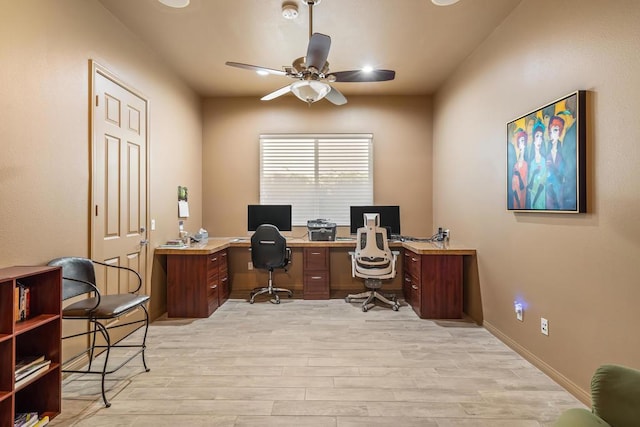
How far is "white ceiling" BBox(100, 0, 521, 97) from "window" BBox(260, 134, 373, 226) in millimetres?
1095

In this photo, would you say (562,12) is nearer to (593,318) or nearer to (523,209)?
(523,209)

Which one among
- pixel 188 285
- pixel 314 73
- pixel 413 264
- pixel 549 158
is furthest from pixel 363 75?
pixel 188 285

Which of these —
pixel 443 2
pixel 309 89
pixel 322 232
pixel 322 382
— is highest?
pixel 443 2

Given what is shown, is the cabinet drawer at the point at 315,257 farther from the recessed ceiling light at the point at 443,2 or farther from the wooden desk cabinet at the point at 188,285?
the recessed ceiling light at the point at 443,2

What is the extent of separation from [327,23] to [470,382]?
319 centimetres

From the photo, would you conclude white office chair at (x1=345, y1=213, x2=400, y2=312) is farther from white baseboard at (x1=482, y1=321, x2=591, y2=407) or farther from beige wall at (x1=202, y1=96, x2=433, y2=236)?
white baseboard at (x1=482, y1=321, x2=591, y2=407)

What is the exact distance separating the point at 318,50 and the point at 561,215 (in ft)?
6.95

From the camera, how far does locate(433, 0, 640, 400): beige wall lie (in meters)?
1.83

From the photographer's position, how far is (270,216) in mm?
4789

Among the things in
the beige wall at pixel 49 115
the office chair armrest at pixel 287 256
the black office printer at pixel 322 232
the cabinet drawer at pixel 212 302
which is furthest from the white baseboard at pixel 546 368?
the beige wall at pixel 49 115

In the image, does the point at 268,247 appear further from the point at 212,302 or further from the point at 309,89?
the point at 309,89

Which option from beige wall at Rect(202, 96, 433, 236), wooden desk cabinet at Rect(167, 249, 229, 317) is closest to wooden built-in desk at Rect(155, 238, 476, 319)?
wooden desk cabinet at Rect(167, 249, 229, 317)

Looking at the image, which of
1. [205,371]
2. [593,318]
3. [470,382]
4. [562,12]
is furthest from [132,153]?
[593,318]

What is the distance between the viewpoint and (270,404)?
6.82 feet
